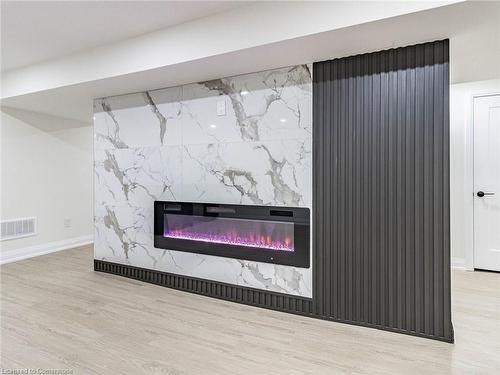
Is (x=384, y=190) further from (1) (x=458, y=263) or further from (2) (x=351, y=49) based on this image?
(1) (x=458, y=263)

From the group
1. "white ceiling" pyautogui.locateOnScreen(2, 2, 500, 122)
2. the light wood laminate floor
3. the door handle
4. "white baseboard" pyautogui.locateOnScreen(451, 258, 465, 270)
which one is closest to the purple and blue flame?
the light wood laminate floor

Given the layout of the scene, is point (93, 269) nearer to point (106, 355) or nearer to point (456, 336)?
point (106, 355)

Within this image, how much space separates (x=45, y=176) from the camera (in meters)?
4.98

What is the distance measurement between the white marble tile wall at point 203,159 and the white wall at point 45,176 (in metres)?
1.59

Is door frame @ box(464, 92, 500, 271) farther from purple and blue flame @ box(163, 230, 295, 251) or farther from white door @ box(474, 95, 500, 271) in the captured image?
purple and blue flame @ box(163, 230, 295, 251)

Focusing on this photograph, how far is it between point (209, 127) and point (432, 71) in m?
1.93

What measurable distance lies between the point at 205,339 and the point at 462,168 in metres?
3.66

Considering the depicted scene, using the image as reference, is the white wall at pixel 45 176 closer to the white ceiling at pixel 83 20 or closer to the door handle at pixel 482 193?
the white ceiling at pixel 83 20

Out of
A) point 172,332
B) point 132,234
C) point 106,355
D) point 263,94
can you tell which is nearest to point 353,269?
point 172,332

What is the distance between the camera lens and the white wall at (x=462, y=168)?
3912 millimetres

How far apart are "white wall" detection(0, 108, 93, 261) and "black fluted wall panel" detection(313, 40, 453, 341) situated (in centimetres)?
435

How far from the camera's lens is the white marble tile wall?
108 inches

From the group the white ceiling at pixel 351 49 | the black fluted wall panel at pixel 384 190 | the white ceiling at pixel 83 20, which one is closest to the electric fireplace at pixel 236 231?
the black fluted wall panel at pixel 384 190

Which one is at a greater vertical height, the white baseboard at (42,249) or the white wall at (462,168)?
the white wall at (462,168)
